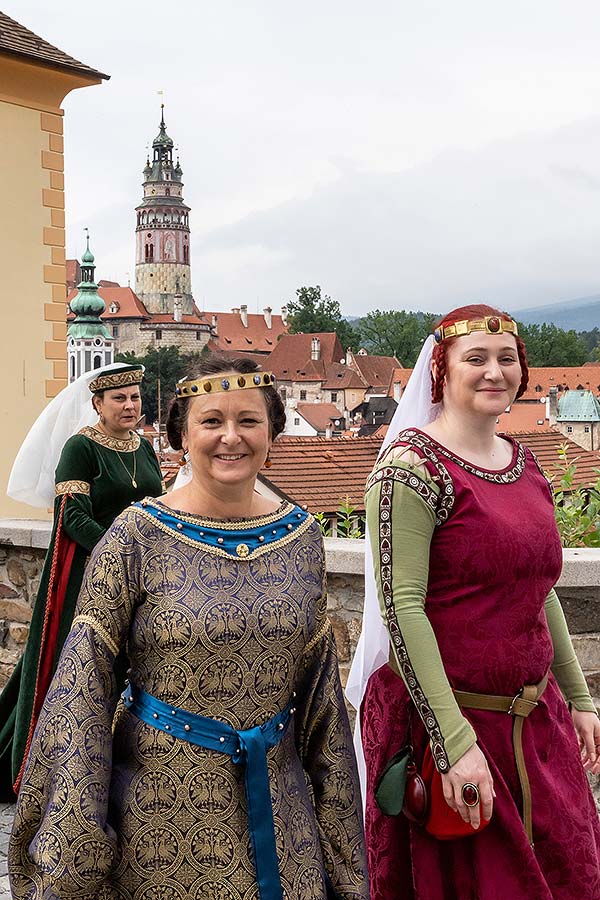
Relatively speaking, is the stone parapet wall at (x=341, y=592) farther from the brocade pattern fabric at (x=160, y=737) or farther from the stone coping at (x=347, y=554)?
the brocade pattern fabric at (x=160, y=737)

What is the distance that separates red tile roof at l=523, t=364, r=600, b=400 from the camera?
9481 centimetres

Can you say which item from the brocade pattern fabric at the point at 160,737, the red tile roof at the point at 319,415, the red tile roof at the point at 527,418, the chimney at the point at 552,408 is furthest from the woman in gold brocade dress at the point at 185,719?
the red tile roof at the point at 319,415

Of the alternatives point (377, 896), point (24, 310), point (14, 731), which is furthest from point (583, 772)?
point (24, 310)

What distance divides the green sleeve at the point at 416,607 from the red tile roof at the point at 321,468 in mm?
7585

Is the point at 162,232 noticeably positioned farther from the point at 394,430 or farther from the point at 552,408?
the point at 394,430

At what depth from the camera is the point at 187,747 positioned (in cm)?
218

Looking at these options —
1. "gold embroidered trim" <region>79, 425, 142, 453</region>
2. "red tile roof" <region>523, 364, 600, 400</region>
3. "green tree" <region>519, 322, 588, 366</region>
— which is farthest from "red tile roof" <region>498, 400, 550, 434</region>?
"gold embroidered trim" <region>79, 425, 142, 453</region>

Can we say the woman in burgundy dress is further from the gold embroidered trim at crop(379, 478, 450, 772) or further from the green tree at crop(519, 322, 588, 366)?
the green tree at crop(519, 322, 588, 366)

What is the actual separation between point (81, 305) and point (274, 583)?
7858 centimetres

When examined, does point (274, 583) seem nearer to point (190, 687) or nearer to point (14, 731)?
point (190, 687)

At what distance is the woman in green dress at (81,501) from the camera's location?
14.3 ft

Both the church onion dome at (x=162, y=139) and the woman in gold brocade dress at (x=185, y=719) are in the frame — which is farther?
the church onion dome at (x=162, y=139)

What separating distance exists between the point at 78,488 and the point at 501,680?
7.33 ft

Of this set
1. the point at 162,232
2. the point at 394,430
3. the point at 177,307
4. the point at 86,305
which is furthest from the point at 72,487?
the point at 162,232
